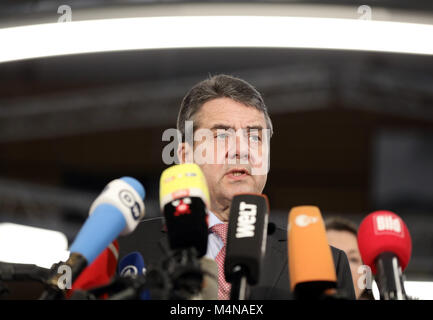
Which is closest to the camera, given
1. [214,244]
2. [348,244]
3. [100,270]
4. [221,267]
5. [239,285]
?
[239,285]

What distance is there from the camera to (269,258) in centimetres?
170

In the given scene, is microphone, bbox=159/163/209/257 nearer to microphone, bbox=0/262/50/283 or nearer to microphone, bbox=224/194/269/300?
microphone, bbox=224/194/269/300

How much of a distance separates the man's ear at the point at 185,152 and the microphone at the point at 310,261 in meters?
0.86

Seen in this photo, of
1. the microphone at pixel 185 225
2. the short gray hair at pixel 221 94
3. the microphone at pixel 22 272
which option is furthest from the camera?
the short gray hair at pixel 221 94

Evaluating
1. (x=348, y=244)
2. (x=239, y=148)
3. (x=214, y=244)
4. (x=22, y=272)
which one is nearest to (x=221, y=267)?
(x=214, y=244)

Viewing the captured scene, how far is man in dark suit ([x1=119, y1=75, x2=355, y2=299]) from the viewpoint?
5.81 ft

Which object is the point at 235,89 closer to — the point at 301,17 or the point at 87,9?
the point at 301,17

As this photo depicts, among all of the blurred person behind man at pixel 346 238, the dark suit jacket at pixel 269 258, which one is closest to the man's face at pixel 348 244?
the blurred person behind man at pixel 346 238

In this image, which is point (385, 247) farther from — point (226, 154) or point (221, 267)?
point (226, 154)

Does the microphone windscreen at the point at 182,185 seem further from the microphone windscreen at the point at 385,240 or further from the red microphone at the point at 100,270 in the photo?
the microphone windscreen at the point at 385,240

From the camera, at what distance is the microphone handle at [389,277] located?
47.1 inches

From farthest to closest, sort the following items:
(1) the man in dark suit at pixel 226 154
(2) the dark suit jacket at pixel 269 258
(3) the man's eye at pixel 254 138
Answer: (3) the man's eye at pixel 254 138 < (1) the man in dark suit at pixel 226 154 < (2) the dark suit jacket at pixel 269 258

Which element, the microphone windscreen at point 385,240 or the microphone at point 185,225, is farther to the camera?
the microphone windscreen at point 385,240

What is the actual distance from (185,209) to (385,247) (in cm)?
45
